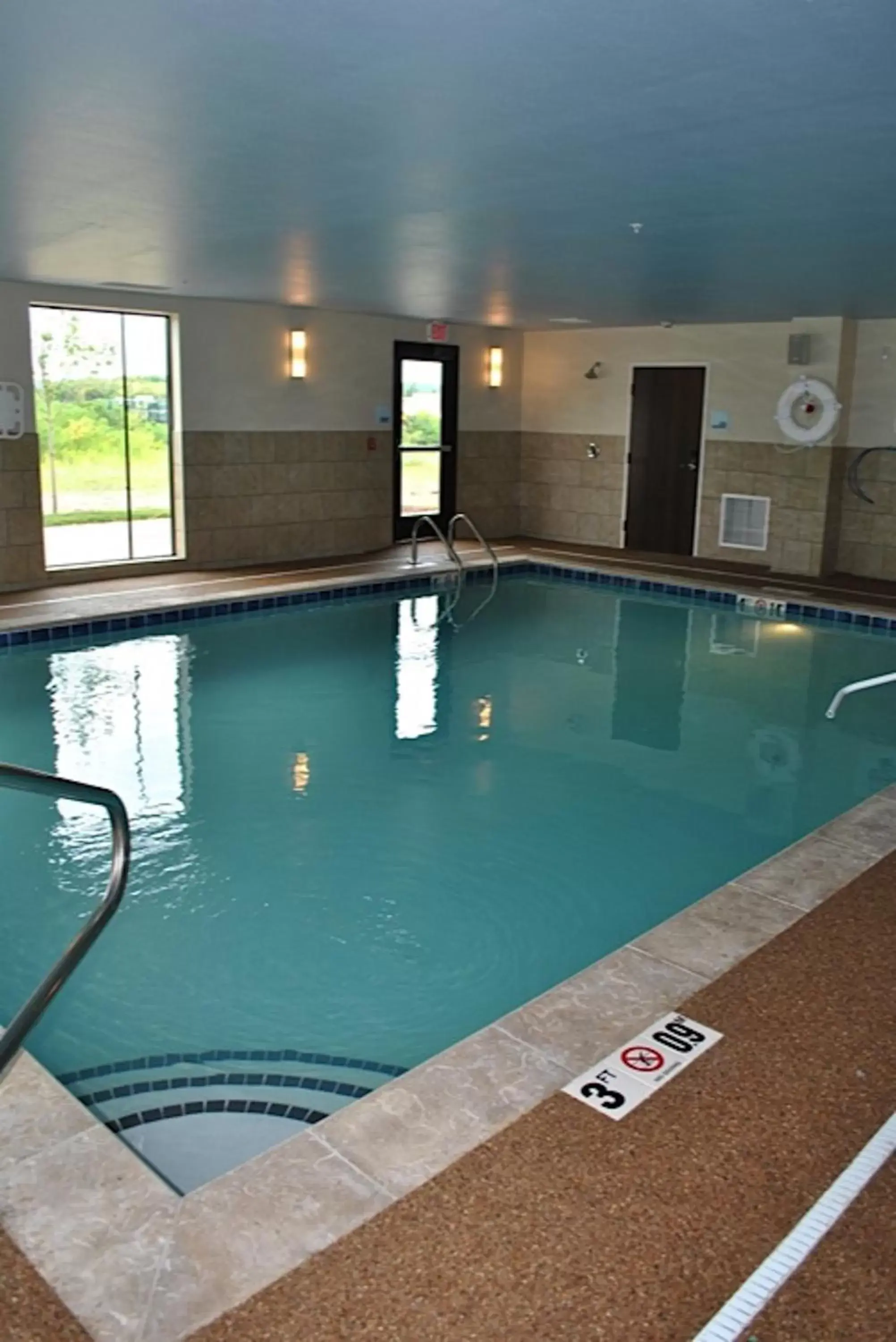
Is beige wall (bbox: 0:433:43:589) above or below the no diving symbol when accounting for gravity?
above

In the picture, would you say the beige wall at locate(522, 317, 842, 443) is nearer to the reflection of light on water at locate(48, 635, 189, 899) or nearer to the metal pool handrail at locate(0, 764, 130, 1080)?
the reflection of light on water at locate(48, 635, 189, 899)

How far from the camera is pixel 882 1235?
1993 millimetres

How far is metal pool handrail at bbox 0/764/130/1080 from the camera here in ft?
6.40

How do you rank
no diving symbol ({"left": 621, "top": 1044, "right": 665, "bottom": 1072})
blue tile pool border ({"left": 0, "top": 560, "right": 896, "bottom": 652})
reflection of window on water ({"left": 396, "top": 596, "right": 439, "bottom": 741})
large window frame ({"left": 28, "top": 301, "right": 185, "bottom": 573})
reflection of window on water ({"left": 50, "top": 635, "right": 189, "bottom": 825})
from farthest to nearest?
large window frame ({"left": 28, "top": 301, "right": 185, "bottom": 573}) → blue tile pool border ({"left": 0, "top": 560, "right": 896, "bottom": 652}) → reflection of window on water ({"left": 396, "top": 596, "right": 439, "bottom": 741}) → reflection of window on water ({"left": 50, "top": 635, "right": 189, "bottom": 825}) → no diving symbol ({"left": 621, "top": 1044, "right": 665, "bottom": 1072})

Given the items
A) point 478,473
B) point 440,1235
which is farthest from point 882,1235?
point 478,473

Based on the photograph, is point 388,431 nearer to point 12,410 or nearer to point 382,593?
point 382,593

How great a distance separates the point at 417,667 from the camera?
7.24 metres

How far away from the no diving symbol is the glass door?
9123mm

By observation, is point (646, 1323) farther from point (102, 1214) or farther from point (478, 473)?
point (478, 473)

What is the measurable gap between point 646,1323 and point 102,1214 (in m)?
0.98

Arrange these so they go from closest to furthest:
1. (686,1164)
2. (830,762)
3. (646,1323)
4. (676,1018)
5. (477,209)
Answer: (646,1323), (686,1164), (676,1018), (477,209), (830,762)

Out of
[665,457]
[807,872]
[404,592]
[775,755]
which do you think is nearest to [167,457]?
[404,592]

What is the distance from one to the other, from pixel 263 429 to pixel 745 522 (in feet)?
15.1

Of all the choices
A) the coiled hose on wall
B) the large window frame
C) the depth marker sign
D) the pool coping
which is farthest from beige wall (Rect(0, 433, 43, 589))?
the depth marker sign
